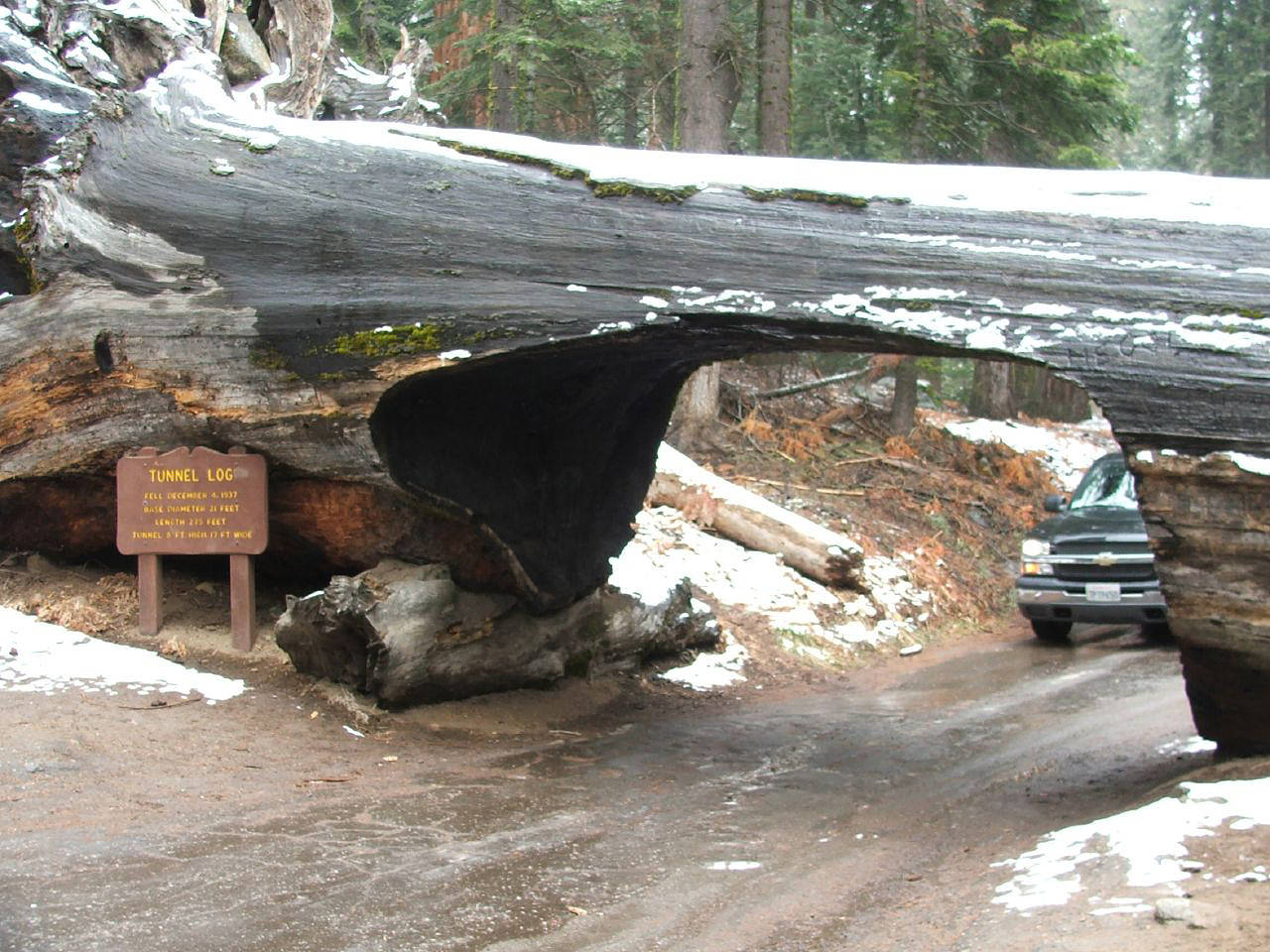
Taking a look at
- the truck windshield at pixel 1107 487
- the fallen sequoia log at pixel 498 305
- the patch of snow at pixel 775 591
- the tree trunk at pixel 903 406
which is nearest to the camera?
the fallen sequoia log at pixel 498 305

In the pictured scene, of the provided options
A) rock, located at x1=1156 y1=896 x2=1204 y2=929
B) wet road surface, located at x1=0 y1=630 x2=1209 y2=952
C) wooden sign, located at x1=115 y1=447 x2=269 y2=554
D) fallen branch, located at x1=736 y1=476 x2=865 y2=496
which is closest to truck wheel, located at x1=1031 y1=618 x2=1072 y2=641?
wet road surface, located at x1=0 y1=630 x2=1209 y2=952

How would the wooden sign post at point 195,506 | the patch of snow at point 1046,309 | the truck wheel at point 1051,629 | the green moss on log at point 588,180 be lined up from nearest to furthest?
the patch of snow at point 1046,309 → the green moss on log at point 588,180 → the wooden sign post at point 195,506 → the truck wheel at point 1051,629

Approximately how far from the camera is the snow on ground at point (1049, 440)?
21172 millimetres

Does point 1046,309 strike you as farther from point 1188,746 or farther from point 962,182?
point 1188,746

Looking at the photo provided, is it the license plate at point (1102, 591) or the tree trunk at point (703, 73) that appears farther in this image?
the tree trunk at point (703, 73)

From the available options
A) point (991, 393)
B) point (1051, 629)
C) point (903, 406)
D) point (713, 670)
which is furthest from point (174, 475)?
point (991, 393)

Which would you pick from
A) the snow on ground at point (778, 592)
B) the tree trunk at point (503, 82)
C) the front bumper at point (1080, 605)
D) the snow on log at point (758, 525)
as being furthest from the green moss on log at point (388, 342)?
the tree trunk at point (503, 82)

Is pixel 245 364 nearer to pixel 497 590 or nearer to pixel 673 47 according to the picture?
pixel 497 590

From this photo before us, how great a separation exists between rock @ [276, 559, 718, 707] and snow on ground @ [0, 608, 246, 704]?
603mm

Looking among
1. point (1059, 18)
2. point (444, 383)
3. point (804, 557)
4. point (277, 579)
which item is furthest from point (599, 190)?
point (1059, 18)

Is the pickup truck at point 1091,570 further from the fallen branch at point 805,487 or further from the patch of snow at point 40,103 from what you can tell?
the patch of snow at point 40,103

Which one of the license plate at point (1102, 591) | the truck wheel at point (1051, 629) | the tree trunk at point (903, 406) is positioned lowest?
the truck wheel at point (1051, 629)

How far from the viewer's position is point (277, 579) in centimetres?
930

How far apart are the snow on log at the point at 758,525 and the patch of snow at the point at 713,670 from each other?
2.20 m
